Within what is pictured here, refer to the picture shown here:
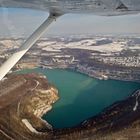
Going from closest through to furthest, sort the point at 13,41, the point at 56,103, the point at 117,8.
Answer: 1. the point at 117,8
2. the point at 56,103
3. the point at 13,41

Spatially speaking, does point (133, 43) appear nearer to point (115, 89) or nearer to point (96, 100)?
point (115, 89)

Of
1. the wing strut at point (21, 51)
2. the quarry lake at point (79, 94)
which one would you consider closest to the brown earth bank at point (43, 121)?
the quarry lake at point (79, 94)

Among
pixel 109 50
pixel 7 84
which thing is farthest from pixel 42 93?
pixel 109 50

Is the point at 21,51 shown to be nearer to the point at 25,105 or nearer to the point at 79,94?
the point at 25,105

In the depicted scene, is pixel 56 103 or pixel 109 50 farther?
pixel 109 50

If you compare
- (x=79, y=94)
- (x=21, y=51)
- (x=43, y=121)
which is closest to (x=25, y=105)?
(x=43, y=121)

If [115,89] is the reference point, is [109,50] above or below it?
below
